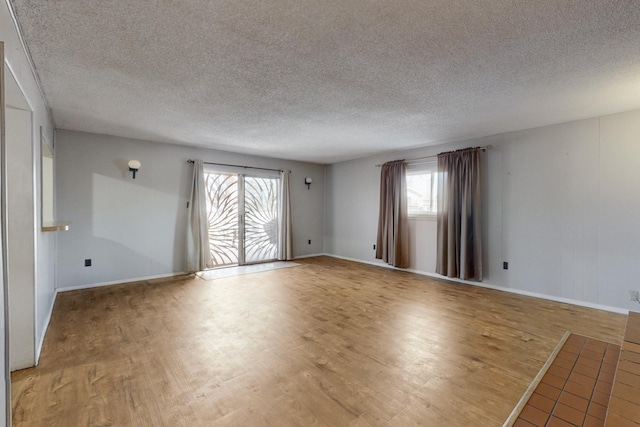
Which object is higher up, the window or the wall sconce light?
the wall sconce light

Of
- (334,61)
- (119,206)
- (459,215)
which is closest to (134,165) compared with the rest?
(119,206)

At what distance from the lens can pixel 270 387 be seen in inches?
77.2

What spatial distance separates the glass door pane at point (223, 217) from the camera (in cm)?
573

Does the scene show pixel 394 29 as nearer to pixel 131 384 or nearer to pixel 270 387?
pixel 270 387

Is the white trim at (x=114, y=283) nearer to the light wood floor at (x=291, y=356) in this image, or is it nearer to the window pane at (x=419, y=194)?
the light wood floor at (x=291, y=356)

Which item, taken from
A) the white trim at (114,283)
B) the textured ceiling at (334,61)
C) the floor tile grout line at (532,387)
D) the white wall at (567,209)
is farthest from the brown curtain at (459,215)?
the white trim at (114,283)

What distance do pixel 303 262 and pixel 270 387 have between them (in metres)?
4.52

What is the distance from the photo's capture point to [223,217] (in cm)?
590

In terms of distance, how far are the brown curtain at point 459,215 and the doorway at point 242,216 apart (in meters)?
3.67

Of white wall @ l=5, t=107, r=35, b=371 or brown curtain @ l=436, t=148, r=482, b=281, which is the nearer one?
white wall @ l=5, t=107, r=35, b=371

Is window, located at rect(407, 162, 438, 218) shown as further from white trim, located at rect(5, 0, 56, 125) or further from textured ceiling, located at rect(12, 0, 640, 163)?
white trim, located at rect(5, 0, 56, 125)

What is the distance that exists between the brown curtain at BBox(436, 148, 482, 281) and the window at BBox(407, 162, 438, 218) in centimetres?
27

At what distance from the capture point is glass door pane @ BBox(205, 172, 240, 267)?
573 centimetres

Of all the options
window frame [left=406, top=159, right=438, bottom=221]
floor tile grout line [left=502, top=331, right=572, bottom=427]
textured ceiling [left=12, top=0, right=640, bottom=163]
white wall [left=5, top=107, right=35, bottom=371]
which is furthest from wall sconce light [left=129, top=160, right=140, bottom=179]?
floor tile grout line [left=502, top=331, right=572, bottom=427]
